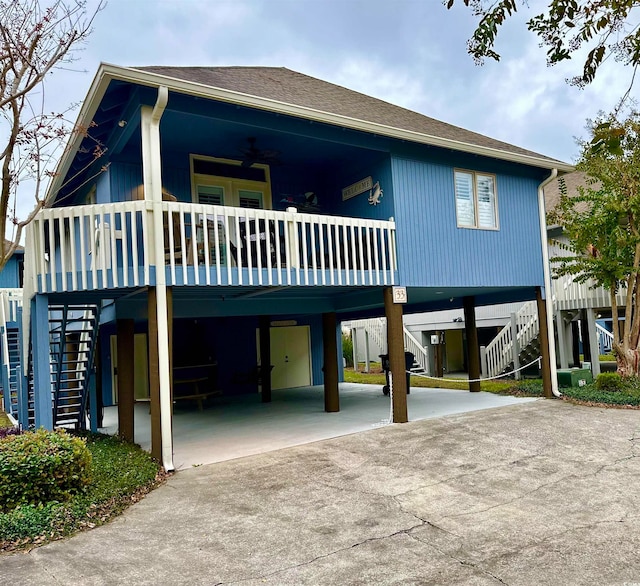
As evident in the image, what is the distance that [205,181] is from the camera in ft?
31.8

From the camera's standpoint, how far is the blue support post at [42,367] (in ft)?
23.0

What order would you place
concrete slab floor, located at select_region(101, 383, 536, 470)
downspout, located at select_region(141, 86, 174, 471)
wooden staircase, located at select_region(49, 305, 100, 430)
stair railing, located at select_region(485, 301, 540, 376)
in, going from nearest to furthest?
downspout, located at select_region(141, 86, 174, 471) → concrete slab floor, located at select_region(101, 383, 536, 470) → wooden staircase, located at select_region(49, 305, 100, 430) → stair railing, located at select_region(485, 301, 540, 376)

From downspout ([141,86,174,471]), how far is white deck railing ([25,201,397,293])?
0.25ft

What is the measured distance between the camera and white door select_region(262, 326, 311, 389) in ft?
55.4

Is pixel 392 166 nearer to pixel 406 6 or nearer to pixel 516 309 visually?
pixel 406 6

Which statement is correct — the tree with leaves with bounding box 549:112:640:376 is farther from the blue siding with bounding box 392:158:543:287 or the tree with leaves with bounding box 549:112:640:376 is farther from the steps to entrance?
the steps to entrance

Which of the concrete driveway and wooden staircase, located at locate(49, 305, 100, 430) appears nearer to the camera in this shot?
the concrete driveway

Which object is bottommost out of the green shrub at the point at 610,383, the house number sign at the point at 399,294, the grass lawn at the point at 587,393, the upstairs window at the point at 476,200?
the grass lawn at the point at 587,393

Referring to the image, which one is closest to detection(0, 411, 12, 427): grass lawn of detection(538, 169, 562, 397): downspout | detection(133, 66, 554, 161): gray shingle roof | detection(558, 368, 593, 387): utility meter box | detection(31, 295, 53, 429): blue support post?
detection(31, 295, 53, 429): blue support post

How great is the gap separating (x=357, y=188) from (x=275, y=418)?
4.65 meters

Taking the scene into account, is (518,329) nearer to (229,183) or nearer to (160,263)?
(229,183)

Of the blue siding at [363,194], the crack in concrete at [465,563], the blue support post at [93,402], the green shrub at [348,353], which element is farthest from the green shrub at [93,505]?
the green shrub at [348,353]

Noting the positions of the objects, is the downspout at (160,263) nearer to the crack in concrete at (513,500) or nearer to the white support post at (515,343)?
the crack in concrete at (513,500)

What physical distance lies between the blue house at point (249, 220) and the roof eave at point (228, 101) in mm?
21
